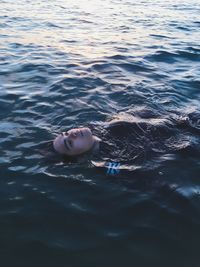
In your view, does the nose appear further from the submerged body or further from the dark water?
the dark water

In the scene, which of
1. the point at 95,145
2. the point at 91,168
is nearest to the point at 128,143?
the point at 95,145

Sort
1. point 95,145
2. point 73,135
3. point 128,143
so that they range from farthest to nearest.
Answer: point 128,143 → point 95,145 → point 73,135

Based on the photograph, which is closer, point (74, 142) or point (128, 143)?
point (74, 142)

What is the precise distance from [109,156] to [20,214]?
1904mm

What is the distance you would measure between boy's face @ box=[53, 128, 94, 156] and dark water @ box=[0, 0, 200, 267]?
0.95 ft

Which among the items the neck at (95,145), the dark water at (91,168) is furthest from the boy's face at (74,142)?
the dark water at (91,168)

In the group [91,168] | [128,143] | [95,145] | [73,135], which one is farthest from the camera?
[128,143]

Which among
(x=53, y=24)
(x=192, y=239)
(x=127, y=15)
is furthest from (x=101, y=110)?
(x=127, y=15)

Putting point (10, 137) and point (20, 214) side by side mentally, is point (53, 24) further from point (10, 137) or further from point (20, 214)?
point (20, 214)

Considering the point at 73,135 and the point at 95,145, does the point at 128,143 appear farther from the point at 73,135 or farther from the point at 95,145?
the point at 73,135

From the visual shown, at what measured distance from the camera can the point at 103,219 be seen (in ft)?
16.9

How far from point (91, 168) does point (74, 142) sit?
1.73ft

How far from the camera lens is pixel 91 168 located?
6277 mm

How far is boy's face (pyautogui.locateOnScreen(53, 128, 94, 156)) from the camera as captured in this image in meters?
6.45
